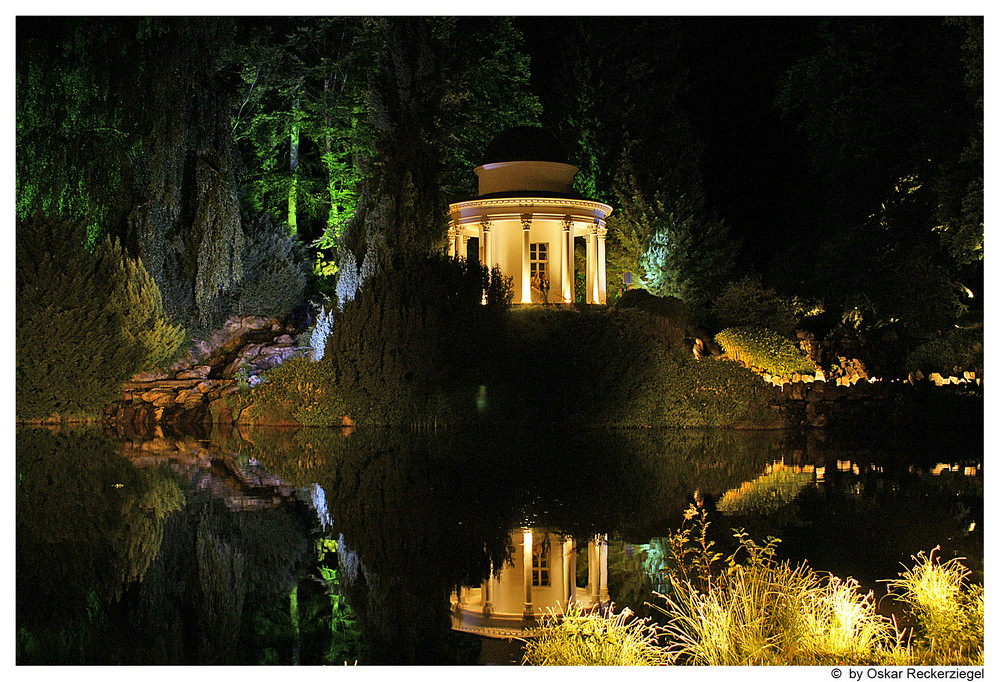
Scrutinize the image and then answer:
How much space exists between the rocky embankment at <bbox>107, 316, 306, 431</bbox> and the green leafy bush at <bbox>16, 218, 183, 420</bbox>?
946 millimetres

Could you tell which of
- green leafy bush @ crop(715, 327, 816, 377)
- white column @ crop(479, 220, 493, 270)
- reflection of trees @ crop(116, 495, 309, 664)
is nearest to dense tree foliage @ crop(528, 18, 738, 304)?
white column @ crop(479, 220, 493, 270)

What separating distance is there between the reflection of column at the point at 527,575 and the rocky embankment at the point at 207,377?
→ 13.3 metres

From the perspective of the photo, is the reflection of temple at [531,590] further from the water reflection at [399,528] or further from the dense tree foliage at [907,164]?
the dense tree foliage at [907,164]

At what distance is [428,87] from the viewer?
23047mm

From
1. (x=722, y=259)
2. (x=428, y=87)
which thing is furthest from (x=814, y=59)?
(x=428, y=87)

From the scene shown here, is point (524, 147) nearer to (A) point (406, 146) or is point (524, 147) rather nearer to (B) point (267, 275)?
(A) point (406, 146)

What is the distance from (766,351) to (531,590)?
16.4 metres

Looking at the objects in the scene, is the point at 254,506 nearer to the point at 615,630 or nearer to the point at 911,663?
the point at 615,630

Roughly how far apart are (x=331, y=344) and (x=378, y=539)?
11317 millimetres

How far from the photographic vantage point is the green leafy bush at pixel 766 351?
864 inches

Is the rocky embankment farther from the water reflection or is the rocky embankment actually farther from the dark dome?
the dark dome

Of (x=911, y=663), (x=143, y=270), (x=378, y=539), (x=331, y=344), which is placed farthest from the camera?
(x=143, y=270)

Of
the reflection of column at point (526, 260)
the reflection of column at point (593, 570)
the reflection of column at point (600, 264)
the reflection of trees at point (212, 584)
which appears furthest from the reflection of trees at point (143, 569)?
the reflection of column at point (600, 264)

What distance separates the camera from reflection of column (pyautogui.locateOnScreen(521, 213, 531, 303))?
26.9 meters
